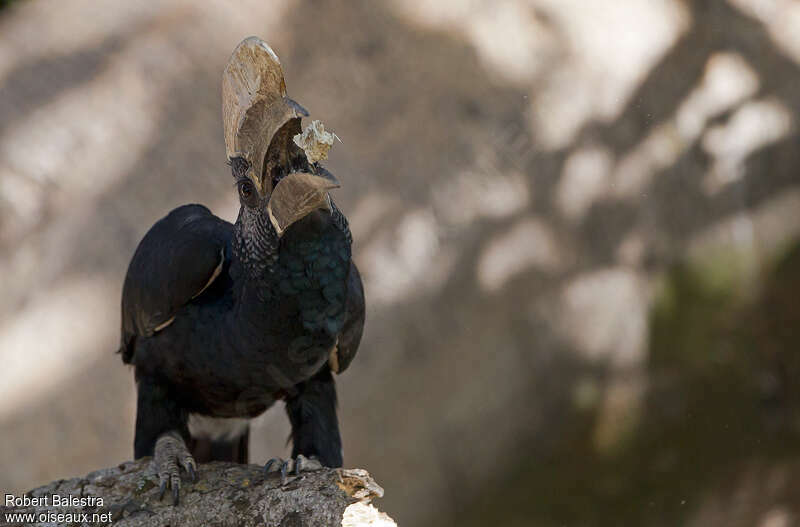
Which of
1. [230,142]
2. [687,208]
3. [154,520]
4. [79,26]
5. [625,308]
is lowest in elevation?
[154,520]

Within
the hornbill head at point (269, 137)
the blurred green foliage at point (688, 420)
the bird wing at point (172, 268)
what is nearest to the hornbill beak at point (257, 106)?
the hornbill head at point (269, 137)

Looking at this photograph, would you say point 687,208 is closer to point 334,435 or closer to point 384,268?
point 384,268

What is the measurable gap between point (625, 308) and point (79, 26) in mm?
2676

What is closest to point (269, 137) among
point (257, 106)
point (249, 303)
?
point (257, 106)

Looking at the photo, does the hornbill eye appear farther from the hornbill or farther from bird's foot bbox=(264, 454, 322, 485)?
bird's foot bbox=(264, 454, 322, 485)

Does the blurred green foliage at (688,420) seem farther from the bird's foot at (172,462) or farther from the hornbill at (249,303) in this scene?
the bird's foot at (172,462)

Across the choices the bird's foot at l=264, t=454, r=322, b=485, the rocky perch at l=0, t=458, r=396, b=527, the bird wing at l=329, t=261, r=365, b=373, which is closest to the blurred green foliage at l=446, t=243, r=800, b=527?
the bird wing at l=329, t=261, r=365, b=373

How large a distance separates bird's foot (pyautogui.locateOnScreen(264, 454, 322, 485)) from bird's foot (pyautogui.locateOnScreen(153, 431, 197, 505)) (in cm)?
18

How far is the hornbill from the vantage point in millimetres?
1729

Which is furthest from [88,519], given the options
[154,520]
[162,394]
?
[162,394]

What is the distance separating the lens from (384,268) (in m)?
3.67

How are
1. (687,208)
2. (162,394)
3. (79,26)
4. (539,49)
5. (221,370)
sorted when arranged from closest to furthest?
1. (221,370)
2. (162,394)
3. (79,26)
4. (539,49)
5. (687,208)

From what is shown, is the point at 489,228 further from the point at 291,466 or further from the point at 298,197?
the point at 298,197

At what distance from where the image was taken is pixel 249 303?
1893 millimetres
